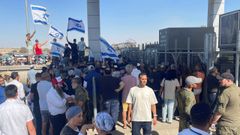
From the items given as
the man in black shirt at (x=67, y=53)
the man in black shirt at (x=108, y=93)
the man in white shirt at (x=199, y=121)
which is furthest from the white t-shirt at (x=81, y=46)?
the man in white shirt at (x=199, y=121)

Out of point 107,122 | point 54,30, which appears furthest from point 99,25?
point 107,122

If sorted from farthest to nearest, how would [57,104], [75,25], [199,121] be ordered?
1. [75,25]
2. [57,104]
3. [199,121]

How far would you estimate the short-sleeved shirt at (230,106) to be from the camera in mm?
5055

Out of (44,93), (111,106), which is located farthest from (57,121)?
(111,106)

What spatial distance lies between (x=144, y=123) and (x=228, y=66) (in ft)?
A: 15.7

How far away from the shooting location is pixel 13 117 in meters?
5.03

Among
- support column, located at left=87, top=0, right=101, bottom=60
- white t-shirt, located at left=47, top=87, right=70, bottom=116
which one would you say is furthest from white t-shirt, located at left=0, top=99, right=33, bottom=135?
support column, located at left=87, top=0, right=101, bottom=60

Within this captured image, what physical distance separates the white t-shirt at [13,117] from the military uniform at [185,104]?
292 cm

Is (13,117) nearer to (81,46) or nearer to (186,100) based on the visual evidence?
(186,100)

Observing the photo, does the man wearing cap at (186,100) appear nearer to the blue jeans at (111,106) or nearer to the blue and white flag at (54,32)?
the blue jeans at (111,106)

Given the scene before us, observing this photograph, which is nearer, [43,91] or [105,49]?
[43,91]

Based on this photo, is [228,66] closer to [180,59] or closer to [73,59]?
[180,59]

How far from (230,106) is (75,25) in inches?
434

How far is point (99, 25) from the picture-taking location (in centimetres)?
1442
